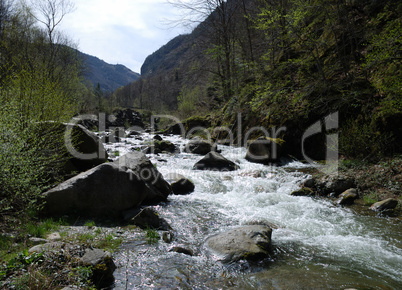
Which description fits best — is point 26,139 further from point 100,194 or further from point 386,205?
point 386,205

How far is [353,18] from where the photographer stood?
9.98m

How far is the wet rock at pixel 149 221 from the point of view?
4.80 metres

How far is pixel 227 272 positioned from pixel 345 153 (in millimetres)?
7153

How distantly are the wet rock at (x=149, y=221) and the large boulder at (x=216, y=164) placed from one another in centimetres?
500

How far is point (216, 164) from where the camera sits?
9.72 m

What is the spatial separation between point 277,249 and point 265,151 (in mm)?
6780

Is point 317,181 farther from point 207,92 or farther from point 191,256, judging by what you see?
point 207,92

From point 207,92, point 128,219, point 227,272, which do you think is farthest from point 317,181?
point 207,92

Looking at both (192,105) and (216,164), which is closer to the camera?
(216,164)

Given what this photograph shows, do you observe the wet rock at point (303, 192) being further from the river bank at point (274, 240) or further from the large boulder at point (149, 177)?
the large boulder at point (149, 177)

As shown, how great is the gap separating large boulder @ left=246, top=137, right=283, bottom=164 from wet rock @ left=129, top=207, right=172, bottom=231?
21.8ft

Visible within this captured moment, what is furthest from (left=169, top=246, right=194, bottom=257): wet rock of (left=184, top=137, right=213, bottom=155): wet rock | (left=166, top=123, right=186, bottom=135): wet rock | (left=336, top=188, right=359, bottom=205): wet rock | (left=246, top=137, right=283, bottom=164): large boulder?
(left=166, top=123, right=186, bottom=135): wet rock

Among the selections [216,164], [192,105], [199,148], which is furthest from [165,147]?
[192,105]

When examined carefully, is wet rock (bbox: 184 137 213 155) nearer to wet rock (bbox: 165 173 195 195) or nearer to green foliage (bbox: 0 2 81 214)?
wet rock (bbox: 165 173 195 195)
